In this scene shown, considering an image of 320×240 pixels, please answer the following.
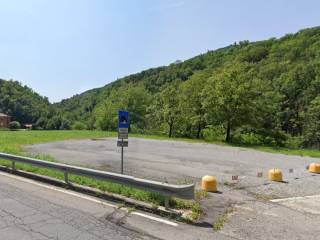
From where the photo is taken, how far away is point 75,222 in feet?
20.1

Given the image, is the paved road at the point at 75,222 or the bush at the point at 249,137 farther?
the bush at the point at 249,137

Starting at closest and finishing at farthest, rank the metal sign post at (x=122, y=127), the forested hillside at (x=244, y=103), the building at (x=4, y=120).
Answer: the metal sign post at (x=122, y=127) < the forested hillside at (x=244, y=103) < the building at (x=4, y=120)

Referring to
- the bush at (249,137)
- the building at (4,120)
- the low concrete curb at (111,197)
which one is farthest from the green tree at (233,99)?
the building at (4,120)

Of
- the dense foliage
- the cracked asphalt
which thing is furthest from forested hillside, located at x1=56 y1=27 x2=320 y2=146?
the cracked asphalt

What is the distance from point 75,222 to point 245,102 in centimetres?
2693

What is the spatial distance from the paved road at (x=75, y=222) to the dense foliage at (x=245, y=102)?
25021 mm

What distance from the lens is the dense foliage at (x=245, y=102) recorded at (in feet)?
105

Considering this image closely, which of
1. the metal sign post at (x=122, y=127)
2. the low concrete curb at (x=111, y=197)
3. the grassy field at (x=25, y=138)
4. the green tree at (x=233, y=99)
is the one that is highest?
the green tree at (x=233, y=99)

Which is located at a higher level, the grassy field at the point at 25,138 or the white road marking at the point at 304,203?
the grassy field at the point at 25,138

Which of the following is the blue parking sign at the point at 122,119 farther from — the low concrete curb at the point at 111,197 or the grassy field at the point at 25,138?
the grassy field at the point at 25,138

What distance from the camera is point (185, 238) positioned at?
17.7ft

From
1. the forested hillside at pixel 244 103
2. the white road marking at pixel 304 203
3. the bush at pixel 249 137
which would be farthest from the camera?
the bush at pixel 249 137

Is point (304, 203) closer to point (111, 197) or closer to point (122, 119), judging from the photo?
point (111, 197)

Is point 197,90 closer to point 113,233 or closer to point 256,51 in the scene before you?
point 113,233
